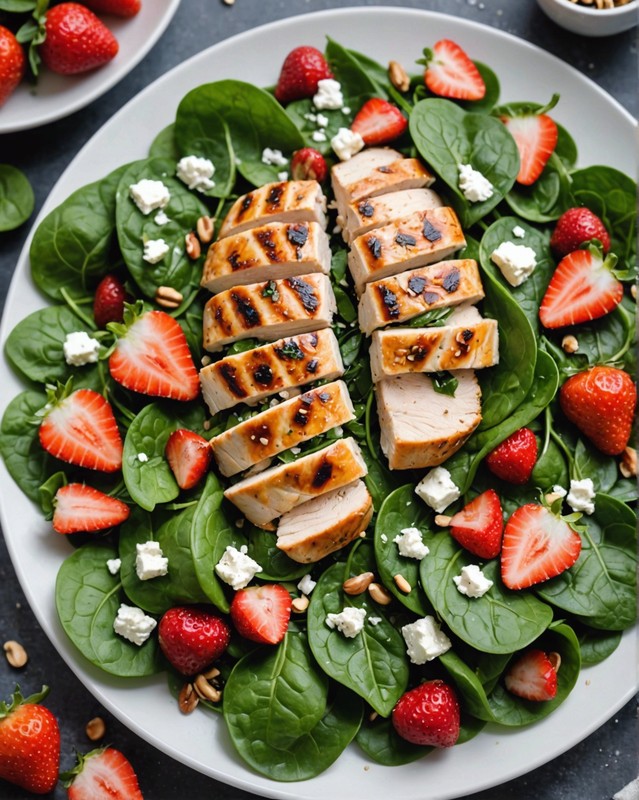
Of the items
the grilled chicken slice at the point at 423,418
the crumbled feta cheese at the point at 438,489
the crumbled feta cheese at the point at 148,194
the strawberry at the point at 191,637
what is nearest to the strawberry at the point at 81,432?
the strawberry at the point at 191,637

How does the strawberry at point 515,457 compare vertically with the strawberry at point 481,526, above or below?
above

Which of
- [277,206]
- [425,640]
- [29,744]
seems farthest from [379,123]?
[29,744]

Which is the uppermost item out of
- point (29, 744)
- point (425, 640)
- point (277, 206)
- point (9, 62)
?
point (9, 62)

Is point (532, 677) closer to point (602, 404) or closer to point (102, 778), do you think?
point (602, 404)

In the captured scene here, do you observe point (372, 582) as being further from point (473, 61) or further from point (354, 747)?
point (473, 61)

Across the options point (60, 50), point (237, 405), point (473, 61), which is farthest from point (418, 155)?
point (60, 50)

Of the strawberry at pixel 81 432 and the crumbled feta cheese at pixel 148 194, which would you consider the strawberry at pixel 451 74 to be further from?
the strawberry at pixel 81 432
